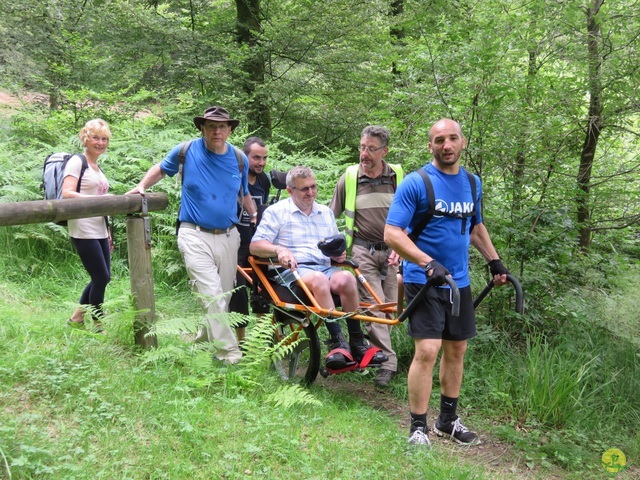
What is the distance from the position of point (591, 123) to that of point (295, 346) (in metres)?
4.14

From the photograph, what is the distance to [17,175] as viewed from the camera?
8.45 m

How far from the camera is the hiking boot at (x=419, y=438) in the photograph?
389 cm

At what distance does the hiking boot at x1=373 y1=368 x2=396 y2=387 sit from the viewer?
5.30m

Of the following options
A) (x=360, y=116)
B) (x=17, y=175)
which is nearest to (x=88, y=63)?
(x=17, y=175)

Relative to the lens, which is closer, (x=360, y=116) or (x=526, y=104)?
(x=526, y=104)

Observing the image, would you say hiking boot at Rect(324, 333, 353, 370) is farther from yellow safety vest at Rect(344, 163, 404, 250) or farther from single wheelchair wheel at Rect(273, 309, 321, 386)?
yellow safety vest at Rect(344, 163, 404, 250)

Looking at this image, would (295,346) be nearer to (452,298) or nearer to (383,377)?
(383,377)

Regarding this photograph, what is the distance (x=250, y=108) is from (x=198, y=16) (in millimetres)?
2777

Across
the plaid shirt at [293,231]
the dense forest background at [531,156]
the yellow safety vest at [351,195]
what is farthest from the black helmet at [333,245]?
the dense forest background at [531,156]

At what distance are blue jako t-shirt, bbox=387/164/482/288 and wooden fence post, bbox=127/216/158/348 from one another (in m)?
2.05

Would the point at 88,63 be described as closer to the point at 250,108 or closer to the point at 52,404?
the point at 250,108

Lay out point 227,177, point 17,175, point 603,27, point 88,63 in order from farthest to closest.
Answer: point 88,63 → point 17,175 → point 603,27 → point 227,177

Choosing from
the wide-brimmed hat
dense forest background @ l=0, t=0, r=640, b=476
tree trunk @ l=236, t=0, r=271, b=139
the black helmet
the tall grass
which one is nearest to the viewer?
the tall grass
